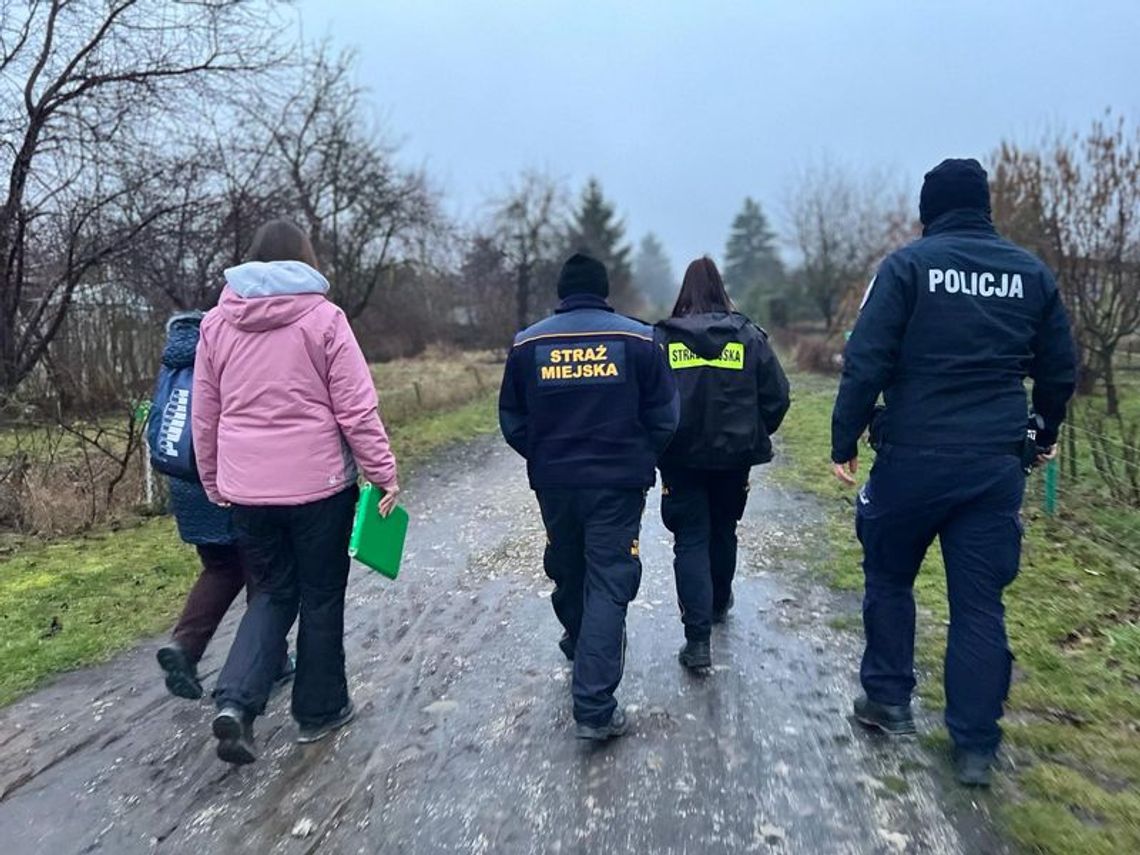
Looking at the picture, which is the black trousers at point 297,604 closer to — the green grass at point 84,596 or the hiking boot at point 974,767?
the green grass at point 84,596

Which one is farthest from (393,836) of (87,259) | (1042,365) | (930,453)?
(87,259)

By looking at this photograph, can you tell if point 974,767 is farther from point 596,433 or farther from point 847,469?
point 596,433

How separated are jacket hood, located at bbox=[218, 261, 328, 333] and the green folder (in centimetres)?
77

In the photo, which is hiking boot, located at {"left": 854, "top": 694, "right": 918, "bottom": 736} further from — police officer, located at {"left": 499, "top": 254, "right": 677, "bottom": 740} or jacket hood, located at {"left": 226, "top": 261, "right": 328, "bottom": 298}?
jacket hood, located at {"left": 226, "top": 261, "right": 328, "bottom": 298}

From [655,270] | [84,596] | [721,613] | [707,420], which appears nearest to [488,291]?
[84,596]

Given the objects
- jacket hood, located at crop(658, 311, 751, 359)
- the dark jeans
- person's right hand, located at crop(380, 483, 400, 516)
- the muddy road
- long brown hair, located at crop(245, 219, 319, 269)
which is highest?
long brown hair, located at crop(245, 219, 319, 269)

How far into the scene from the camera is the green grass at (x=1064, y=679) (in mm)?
2984

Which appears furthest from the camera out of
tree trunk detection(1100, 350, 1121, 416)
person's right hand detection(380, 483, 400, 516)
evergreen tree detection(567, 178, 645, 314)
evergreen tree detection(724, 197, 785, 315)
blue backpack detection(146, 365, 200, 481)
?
evergreen tree detection(724, 197, 785, 315)

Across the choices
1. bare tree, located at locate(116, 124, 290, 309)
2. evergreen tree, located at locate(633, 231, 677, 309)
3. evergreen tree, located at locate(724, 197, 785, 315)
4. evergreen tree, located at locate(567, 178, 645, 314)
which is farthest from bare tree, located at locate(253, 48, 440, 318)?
evergreen tree, located at locate(633, 231, 677, 309)

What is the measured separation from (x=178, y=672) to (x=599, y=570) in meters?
1.94

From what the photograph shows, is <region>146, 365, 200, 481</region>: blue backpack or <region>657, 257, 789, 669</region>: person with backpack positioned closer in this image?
<region>146, 365, 200, 481</region>: blue backpack

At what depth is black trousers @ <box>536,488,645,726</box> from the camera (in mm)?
3672

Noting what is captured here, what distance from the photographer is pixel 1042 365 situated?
340 cm

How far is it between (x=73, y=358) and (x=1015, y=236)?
12933 millimetres
